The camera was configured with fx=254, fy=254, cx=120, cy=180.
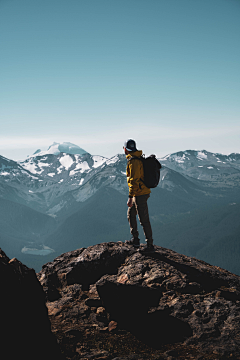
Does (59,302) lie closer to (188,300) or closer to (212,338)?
(188,300)

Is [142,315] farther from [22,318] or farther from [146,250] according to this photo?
[146,250]

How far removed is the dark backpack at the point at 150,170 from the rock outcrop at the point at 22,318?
721 centimetres

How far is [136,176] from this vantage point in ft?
42.6

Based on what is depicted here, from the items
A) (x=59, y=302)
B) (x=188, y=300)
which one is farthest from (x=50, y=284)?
(x=188, y=300)

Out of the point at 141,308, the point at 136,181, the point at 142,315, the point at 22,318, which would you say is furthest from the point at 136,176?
the point at 22,318

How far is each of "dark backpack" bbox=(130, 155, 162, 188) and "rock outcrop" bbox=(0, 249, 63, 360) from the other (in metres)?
7.21

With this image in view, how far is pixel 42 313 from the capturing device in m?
7.94

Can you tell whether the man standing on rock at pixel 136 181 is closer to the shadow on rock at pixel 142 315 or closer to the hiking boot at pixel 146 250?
the hiking boot at pixel 146 250

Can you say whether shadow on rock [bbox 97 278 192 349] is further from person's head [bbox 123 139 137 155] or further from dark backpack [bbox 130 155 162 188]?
person's head [bbox 123 139 137 155]

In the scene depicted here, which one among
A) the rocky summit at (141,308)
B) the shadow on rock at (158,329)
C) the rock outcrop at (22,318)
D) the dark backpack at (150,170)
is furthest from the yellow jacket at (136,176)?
the rock outcrop at (22,318)

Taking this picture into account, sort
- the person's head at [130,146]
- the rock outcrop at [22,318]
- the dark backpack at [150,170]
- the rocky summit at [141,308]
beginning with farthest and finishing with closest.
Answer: the person's head at [130,146]
the dark backpack at [150,170]
the rocky summit at [141,308]
the rock outcrop at [22,318]

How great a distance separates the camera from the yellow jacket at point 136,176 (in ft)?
42.5

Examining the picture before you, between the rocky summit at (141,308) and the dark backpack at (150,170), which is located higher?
the dark backpack at (150,170)

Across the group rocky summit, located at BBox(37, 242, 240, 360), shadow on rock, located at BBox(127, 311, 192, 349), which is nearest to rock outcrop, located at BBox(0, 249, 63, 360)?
rocky summit, located at BBox(37, 242, 240, 360)
